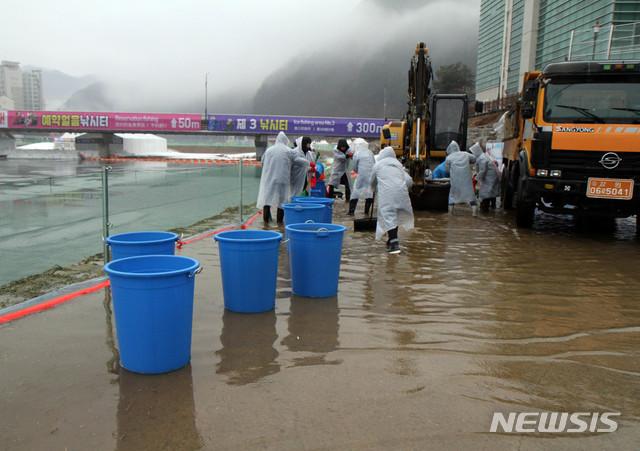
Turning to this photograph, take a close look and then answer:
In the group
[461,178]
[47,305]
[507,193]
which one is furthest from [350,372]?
[507,193]

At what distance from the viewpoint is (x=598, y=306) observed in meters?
4.57

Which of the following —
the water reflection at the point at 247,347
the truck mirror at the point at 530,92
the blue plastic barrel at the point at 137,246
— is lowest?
the water reflection at the point at 247,347

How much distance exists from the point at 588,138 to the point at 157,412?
727cm

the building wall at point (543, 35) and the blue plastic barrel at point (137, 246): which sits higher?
the building wall at point (543, 35)

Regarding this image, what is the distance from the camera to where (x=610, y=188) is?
24.1ft

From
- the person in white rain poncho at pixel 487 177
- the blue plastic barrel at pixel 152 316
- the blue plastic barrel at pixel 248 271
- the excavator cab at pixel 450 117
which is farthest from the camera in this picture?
the excavator cab at pixel 450 117

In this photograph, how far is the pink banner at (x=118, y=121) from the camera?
43.5 m

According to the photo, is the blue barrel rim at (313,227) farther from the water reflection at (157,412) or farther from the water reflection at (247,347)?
the water reflection at (157,412)

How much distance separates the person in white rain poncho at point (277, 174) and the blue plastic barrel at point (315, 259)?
392 cm

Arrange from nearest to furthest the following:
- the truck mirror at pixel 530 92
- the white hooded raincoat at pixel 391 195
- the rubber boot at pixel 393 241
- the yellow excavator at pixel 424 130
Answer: the white hooded raincoat at pixel 391 195
the rubber boot at pixel 393 241
the truck mirror at pixel 530 92
the yellow excavator at pixel 424 130

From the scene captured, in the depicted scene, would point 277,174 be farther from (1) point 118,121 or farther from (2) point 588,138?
(1) point 118,121

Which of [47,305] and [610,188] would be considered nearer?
[47,305]

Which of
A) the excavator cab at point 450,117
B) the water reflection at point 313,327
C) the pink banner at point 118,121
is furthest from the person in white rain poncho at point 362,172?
the pink banner at point 118,121

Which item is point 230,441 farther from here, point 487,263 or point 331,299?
point 487,263
